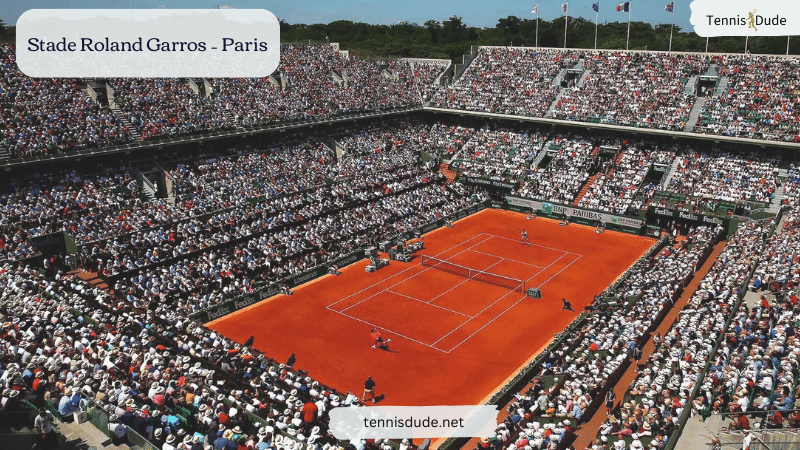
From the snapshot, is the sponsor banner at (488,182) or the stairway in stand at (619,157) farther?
the sponsor banner at (488,182)

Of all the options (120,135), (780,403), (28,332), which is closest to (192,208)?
(120,135)

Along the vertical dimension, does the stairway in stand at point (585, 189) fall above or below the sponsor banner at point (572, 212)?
above

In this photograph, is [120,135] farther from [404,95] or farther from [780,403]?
[780,403]

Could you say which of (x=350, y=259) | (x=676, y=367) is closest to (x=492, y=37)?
(x=350, y=259)

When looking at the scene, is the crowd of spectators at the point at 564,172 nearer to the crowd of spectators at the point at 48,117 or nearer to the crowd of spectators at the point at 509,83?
the crowd of spectators at the point at 509,83

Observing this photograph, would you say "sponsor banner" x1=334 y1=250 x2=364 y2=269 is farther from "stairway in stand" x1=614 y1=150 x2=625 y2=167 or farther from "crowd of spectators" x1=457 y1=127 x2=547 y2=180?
"stairway in stand" x1=614 y1=150 x2=625 y2=167

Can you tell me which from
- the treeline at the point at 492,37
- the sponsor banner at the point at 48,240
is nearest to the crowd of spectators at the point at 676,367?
the sponsor banner at the point at 48,240

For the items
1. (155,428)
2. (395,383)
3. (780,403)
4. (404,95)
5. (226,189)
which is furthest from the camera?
(404,95)
